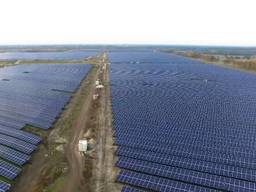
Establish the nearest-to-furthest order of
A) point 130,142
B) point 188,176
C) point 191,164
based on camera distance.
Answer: point 188,176, point 191,164, point 130,142

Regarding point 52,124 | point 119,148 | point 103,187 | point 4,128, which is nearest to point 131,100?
point 52,124

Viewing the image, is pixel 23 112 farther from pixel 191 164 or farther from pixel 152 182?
pixel 191 164

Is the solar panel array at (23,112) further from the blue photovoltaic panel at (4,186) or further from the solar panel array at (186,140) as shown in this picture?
the solar panel array at (186,140)

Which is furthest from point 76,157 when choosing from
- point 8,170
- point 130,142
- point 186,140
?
point 186,140

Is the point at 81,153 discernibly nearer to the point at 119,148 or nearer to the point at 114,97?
the point at 119,148

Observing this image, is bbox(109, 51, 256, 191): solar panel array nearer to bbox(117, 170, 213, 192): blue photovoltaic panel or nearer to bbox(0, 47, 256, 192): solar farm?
bbox(117, 170, 213, 192): blue photovoltaic panel

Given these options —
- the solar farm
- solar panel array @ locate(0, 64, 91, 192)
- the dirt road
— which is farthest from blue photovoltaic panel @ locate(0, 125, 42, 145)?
the dirt road
